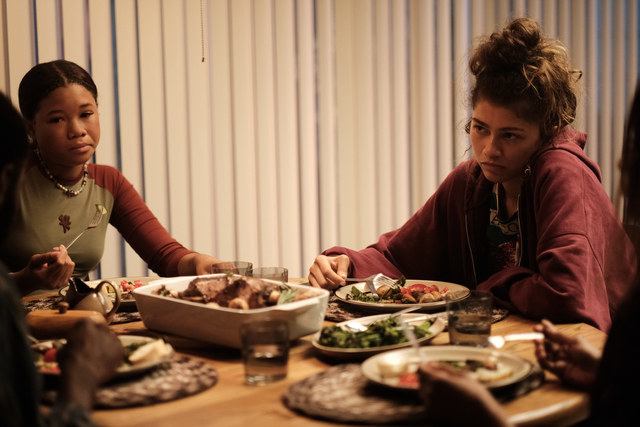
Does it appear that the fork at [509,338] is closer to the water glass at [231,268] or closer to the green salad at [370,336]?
the green salad at [370,336]

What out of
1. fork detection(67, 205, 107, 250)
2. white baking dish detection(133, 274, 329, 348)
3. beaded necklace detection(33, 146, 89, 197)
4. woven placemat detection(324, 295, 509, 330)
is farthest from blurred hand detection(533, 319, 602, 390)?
beaded necklace detection(33, 146, 89, 197)

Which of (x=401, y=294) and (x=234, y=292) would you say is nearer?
(x=234, y=292)

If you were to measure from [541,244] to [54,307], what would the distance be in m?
1.35

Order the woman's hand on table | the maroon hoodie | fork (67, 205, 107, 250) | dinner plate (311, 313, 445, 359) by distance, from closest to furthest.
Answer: dinner plate (311, 313, 445, 359) < the maroon hoodie < the woman's hand on table < fork (67, 205, 107, 250)

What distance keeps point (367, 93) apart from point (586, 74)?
5.56 ft

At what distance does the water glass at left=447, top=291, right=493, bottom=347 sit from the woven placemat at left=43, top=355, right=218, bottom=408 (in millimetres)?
493

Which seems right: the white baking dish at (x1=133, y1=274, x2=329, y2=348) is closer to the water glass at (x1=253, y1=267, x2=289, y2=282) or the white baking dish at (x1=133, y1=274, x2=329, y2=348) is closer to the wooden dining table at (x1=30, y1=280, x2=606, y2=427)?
the wooden dining table at (x1=30, y1=280, x2=606, y2=427)

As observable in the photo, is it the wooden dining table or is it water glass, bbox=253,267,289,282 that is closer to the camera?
the wooden dining table

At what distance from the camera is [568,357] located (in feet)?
3.89

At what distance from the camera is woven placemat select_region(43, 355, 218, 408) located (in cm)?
108

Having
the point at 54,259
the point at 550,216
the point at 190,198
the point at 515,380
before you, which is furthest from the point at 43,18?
the point at 515,380

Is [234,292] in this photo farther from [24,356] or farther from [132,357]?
[24,356]

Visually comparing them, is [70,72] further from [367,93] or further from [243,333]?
[367,93]

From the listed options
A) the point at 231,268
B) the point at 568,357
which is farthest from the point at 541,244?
the point at 231,268
